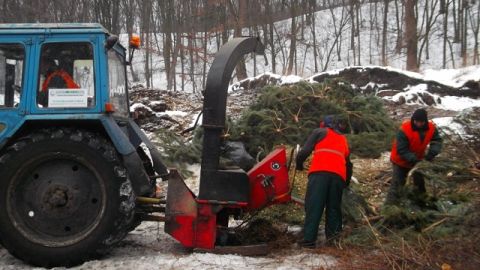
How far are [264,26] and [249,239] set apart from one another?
30.7 m

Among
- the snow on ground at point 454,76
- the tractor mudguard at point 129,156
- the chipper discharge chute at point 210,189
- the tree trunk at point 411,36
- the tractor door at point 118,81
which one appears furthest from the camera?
the tree trunk at point 411,36

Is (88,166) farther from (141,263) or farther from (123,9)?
(123,9)

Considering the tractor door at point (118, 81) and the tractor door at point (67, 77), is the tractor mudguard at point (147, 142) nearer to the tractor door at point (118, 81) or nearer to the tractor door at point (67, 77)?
the tractor door at point (118, 81)

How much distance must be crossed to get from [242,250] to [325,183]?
112 cm

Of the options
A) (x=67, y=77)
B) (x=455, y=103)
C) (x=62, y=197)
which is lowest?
(x=62, y=197)

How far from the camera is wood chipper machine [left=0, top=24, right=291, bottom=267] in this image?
193 inches

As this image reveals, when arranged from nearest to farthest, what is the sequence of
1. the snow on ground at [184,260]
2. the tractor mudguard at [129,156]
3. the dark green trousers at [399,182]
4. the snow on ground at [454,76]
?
the snow on ground at [184,260] → the tractor mudguard at [129,156] → the dark green trousers at [399,182] → the snow on ground at [454,76]

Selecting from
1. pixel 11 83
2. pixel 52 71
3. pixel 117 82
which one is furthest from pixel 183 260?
pixel 11 83

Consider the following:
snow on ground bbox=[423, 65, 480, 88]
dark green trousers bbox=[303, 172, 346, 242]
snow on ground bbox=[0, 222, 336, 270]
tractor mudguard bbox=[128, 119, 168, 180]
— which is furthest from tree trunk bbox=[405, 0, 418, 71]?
snow on ground bbox=[0, 222, 336, 270]

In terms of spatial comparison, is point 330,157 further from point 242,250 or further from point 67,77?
point 67,77

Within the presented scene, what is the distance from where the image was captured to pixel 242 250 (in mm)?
5195

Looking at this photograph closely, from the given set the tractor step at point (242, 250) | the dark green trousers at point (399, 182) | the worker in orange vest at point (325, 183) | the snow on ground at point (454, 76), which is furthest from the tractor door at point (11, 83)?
the snow on ground at point (454, 76)

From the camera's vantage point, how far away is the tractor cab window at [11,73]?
16.5ft

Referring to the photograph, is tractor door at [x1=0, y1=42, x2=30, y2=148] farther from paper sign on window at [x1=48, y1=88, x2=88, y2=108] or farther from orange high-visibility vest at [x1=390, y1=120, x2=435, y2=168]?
orange high-visibility vest at [x1=390, y1=120, x2=435, y2=168]
